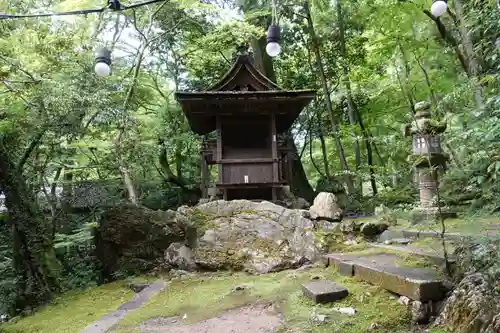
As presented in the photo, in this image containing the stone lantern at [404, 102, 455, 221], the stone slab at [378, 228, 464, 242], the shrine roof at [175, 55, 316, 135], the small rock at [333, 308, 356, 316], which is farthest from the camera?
the shrine roof at [175, 55, 316, 135]

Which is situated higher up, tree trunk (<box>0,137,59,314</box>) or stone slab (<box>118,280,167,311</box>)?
tree trunk (<box>0,137,59,314</box>)

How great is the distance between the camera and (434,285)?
9.51ft

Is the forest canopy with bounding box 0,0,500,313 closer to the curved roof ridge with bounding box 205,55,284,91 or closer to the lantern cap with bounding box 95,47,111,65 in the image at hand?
the lantern cap with bounding box 95,47,111,65

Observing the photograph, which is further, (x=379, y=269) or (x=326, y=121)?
(x=326, y=121)

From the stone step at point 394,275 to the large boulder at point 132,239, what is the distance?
10.3ft

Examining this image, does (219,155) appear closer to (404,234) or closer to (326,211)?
(326,211)

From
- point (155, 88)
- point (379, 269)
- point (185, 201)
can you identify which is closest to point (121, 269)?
point (379, 269)

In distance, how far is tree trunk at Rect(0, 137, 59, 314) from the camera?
585cm

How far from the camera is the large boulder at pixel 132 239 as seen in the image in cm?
619

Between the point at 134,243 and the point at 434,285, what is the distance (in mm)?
4976

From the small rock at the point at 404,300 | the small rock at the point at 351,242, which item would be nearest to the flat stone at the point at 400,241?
the small rock at the point at 351,242

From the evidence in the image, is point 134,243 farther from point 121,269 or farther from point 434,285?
point 434,285

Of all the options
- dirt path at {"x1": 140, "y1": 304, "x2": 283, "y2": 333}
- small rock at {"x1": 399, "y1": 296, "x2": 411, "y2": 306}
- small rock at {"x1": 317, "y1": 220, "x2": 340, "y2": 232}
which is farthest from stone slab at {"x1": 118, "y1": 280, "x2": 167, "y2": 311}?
small rock at {"x1": 399, "y1": 296, "x2": 411, "y2": 306}

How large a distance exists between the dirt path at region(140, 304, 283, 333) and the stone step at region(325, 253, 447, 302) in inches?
42.8
